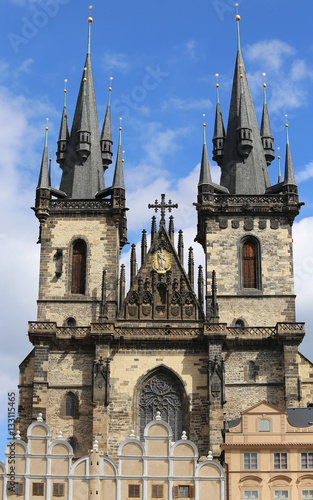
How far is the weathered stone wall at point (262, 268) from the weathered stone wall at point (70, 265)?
4828 mm

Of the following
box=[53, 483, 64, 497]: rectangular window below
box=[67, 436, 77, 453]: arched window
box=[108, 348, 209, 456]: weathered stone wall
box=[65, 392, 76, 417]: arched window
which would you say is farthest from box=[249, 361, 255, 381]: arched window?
box=[53, 483, 64, 497]: rectangular window below

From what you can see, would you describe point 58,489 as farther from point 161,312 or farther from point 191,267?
point 191,267

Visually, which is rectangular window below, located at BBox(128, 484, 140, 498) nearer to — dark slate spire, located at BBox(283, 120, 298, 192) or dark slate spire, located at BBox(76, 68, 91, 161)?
dark slate spire, located at BBox(283, 120, 298, 192)

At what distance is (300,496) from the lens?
39062mm

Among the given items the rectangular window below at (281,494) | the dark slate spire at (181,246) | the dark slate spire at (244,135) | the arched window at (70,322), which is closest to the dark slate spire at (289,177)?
the dark slate spire at (244,135)

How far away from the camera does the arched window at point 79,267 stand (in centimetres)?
5594

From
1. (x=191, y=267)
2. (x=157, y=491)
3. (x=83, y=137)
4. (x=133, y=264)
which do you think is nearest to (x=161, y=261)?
(x=133, y=264)

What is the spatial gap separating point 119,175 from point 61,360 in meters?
10.2

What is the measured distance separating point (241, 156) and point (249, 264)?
6.58m

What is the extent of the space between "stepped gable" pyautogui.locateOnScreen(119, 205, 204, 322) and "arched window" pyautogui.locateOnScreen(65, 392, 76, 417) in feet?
15.0

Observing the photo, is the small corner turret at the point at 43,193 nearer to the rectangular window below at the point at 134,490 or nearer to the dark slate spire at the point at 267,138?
the dark slate spire at the point at 267,138

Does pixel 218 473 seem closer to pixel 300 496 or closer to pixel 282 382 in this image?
pixel 300 496

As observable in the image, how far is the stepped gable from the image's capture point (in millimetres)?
54781

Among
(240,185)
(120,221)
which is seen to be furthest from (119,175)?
(240,185)
